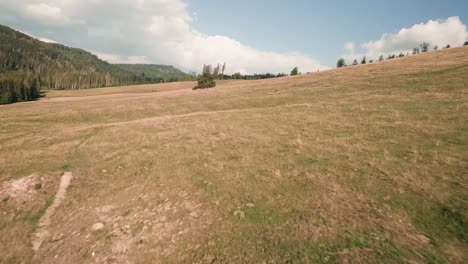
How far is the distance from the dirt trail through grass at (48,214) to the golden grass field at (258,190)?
0.88 ft

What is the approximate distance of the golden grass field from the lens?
955 cm

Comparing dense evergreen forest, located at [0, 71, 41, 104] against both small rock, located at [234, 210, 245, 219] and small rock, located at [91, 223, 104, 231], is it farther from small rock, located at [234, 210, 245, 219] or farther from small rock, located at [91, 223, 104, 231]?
small rock, located at [234, 210, 245, 219]

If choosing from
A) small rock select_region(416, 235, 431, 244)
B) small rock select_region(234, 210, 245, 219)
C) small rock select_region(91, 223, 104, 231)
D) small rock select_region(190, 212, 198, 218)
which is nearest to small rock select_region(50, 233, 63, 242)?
small rock select_region(91, 223, 104, 231)

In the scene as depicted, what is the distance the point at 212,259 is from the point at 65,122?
3748 centimetres

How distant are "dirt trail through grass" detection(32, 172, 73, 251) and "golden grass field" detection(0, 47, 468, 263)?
27 cm

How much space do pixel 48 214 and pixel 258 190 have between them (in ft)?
36.6

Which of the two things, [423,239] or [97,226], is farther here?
[97,226]

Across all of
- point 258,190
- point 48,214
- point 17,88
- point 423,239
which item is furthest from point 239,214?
point 17,88

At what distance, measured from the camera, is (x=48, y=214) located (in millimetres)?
13406

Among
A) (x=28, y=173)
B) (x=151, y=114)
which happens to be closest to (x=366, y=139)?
(x=28, y=173)

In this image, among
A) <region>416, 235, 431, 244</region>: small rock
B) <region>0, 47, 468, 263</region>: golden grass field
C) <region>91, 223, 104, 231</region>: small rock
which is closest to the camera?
<region>416, 235, 431, 244</region>: small rock

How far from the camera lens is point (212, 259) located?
924 cm

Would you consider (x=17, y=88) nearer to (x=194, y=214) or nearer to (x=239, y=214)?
(x=194, y=214)

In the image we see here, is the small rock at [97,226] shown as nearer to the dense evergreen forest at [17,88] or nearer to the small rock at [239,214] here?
the small rock at [239,214]
